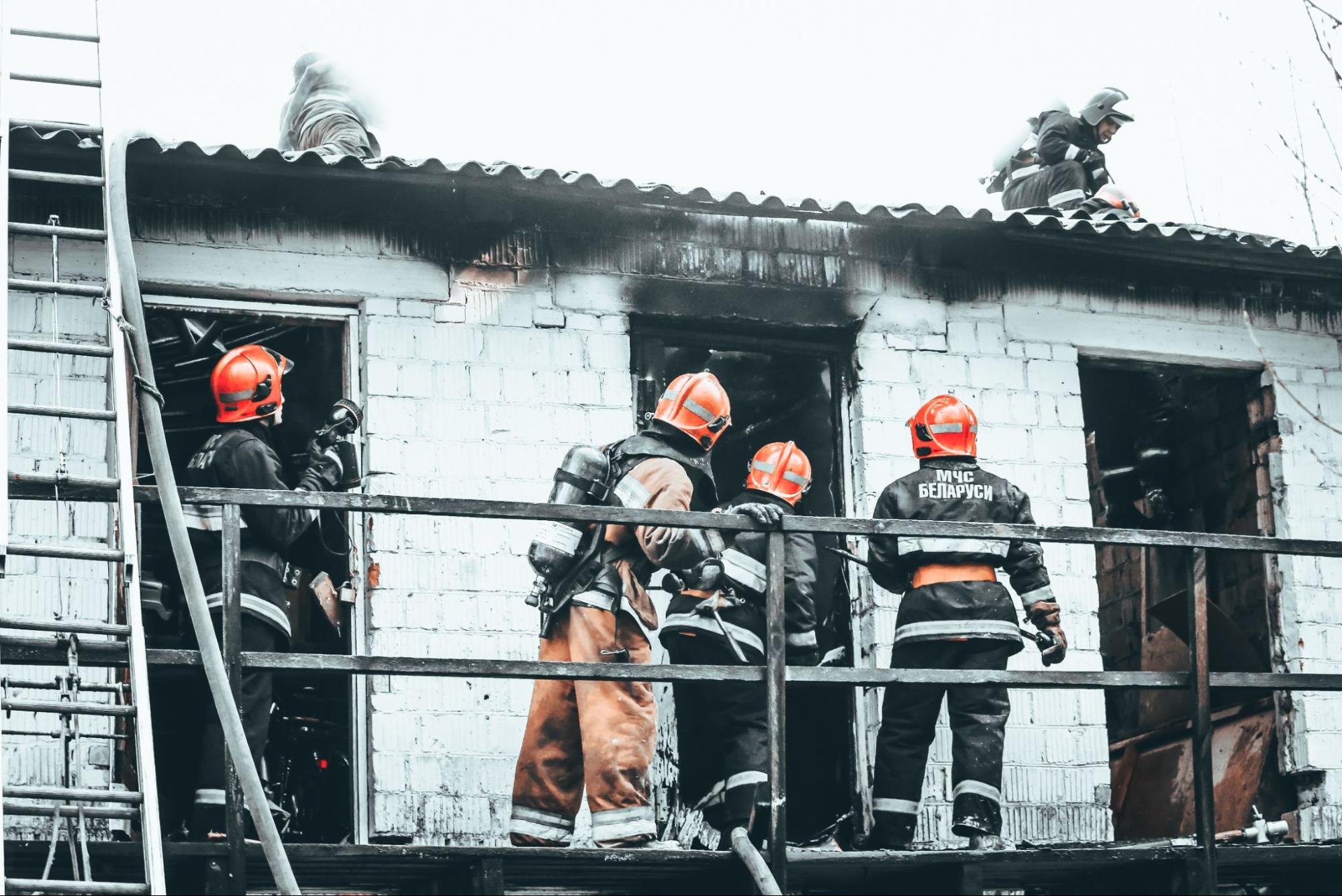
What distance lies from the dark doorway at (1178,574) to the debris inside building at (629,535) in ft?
0.12

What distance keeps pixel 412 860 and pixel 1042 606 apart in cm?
291

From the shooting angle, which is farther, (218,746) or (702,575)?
(702,575)

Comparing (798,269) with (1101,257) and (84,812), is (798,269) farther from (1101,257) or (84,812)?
(84,812)

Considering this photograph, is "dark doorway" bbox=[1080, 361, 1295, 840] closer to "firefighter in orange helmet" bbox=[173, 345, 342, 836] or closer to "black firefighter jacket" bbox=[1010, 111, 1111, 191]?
"black firefighter jacket" bbox=[1010, 111, 1111, 191]

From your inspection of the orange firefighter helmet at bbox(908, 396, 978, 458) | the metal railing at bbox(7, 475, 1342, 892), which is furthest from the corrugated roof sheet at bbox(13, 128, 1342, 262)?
the metal railing at bbox(7, 475, 1342, 892)

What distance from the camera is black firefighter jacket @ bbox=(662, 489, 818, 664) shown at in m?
8.31

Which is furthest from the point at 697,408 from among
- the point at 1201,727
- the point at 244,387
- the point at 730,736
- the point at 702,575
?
the point at 1201,727

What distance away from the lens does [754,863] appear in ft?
24.0

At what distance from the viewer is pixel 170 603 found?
8.42 meters

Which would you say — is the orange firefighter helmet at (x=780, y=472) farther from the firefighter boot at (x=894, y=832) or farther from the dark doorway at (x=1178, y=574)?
the dark doorway at (x=1178, y=574)

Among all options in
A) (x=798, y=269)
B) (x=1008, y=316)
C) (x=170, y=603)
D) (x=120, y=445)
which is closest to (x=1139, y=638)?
(x=1008, y=316)

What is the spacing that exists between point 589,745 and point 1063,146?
5.90m

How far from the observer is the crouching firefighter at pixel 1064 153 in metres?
12.1

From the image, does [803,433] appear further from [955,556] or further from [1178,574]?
[1178,574]
